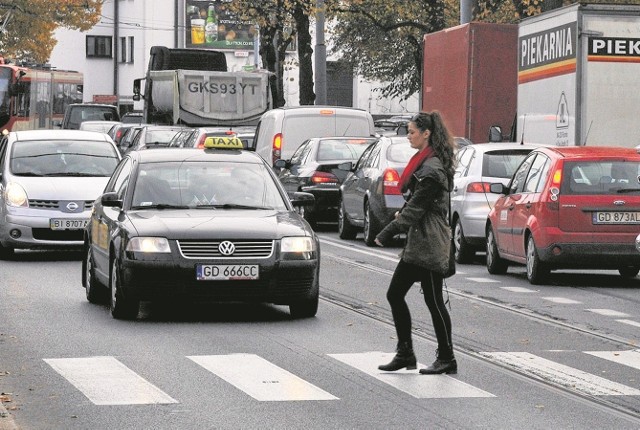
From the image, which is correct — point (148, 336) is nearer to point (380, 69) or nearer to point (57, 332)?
point (57, 332)

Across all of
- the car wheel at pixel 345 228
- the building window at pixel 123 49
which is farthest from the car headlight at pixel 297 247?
the building window at pixel 123 49

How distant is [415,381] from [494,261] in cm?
931

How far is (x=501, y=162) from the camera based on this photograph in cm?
2123

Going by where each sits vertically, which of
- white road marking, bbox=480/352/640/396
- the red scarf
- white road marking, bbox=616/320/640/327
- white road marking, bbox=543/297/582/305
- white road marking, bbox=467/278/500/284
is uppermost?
the red scarf

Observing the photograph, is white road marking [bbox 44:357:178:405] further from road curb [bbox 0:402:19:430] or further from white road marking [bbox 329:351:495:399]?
white road marking [bbox 329:351:495:399]

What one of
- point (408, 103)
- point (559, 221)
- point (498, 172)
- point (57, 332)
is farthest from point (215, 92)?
→ point (408, 103)

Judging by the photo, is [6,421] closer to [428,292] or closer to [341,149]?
[428,292]

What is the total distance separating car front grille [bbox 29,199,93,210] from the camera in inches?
808

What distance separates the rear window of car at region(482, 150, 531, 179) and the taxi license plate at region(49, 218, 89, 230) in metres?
4.89

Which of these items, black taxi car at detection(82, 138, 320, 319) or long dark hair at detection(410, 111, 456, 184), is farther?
black taxi car at detection(82, 138, 320, 319)

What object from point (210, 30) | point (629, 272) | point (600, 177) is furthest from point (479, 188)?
point (210, 30)

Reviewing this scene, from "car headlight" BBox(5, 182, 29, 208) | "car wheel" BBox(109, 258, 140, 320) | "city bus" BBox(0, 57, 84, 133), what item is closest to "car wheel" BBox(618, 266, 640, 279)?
"car headlight" BBox(5, 182, 29, 208)

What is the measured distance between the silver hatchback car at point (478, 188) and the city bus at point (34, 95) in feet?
111

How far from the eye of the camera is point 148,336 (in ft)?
41.3
